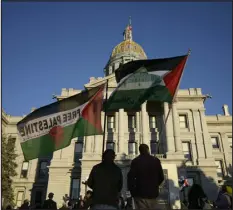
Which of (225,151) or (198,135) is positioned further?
(225,151)

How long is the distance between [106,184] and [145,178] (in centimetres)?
79

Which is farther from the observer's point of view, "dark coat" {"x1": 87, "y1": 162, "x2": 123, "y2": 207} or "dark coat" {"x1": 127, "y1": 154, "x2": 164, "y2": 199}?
"dark coat" {"x1": 127, "y1": 154, "x2": 164, "y2": 199}

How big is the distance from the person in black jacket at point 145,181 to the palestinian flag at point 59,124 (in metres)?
5.22

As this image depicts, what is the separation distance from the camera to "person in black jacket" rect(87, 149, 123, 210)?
14.8 feet

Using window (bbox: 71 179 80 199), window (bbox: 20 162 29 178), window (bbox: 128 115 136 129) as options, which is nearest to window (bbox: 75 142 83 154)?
window (bbox: 71 179 80 199)

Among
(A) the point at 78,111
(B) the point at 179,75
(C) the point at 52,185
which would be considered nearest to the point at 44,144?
(A) the point at 78,111

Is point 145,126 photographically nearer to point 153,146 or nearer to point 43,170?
point 153,146

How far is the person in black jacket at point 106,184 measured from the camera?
178 inches

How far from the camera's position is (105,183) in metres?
4.64

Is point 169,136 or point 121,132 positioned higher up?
point 121,132

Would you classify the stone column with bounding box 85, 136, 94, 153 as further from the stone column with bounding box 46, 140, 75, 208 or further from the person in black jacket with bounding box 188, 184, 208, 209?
the person in black jacket with bounding box 188, 184, 208, 209

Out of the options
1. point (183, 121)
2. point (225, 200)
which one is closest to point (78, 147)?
point (183, 121)

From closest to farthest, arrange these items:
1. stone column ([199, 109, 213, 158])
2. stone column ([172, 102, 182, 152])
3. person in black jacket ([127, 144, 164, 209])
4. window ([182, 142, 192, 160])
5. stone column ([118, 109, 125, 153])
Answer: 1. person in black jacket ([127, 144, 164, 209])
2. stone column ([172, 102, 182, 152])
3. stone column ([118, 109, 125, 153])
4. stone column ([199, 109, 213, 158])
5. window ([182, 142, 192, 160])

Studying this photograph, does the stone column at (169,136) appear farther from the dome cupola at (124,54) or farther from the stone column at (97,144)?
the dome cupola at (124,54)
